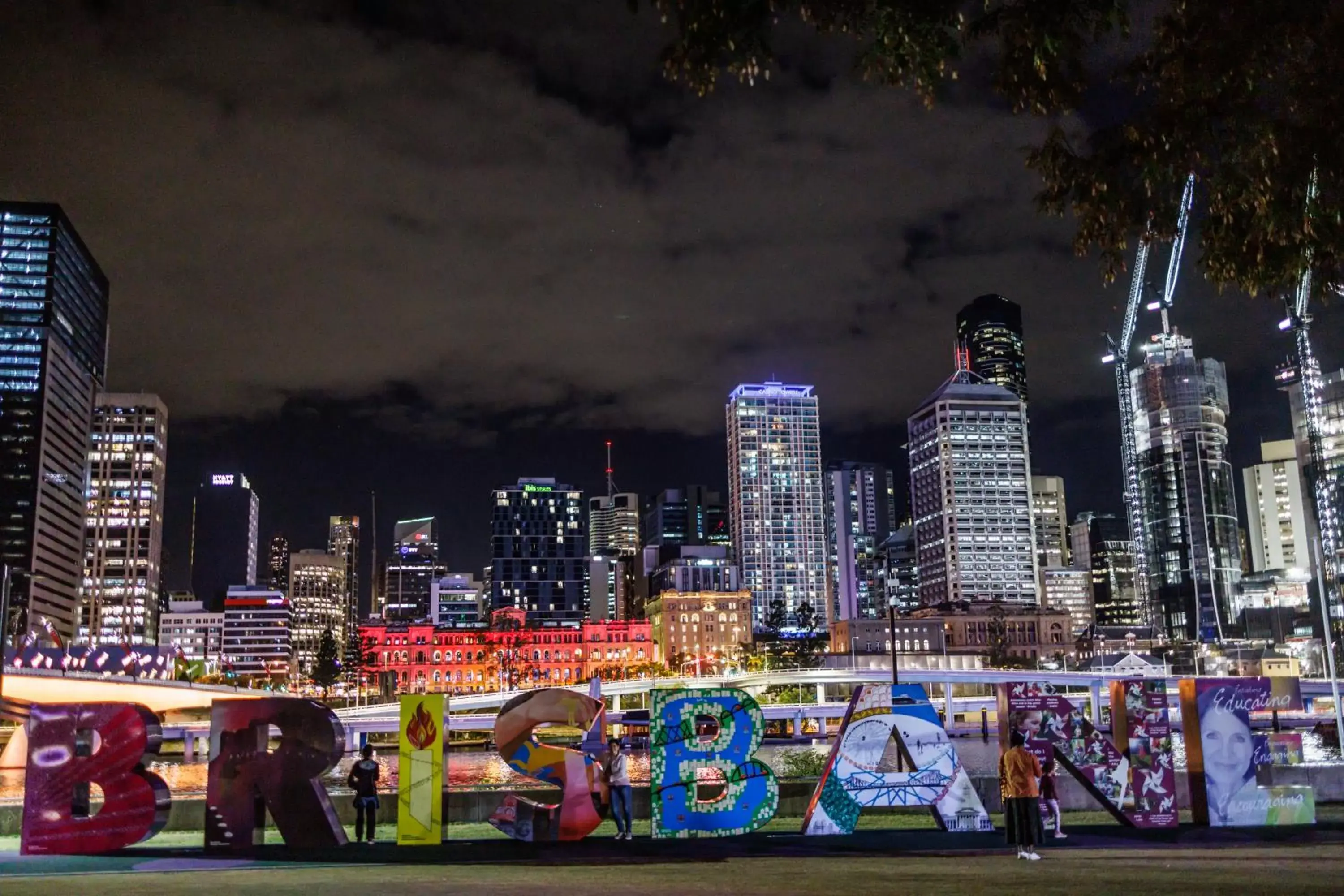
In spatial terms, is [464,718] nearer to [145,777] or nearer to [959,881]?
[145,777]

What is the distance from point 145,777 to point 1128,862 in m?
17.1

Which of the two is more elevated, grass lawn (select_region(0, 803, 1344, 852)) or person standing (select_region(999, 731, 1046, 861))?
person standing (select_region(999, 731, 1046, 861))

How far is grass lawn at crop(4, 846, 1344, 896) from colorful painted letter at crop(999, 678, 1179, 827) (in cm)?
387

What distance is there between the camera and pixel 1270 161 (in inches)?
527

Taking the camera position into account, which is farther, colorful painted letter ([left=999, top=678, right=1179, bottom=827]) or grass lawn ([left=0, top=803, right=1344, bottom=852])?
grass lawn ([left=0, top=803, right=1344, bottom=852])

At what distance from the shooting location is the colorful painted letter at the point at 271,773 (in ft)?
70.3

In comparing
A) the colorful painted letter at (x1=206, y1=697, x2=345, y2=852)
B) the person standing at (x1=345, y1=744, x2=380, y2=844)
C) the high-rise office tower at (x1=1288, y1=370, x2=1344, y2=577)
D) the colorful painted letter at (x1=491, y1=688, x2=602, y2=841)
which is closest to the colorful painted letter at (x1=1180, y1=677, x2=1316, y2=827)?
the colorful painted letter at (x1=491, y1=688, x2=602, y2=841)

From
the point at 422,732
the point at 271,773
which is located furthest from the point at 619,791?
the point at 271,773

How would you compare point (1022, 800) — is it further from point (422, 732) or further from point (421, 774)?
point (422, 732)

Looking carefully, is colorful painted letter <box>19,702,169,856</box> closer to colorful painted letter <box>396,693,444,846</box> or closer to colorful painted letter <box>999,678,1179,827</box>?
colorful painted letter <box>396,693,444,846</box>

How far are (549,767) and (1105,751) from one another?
37.3 ft

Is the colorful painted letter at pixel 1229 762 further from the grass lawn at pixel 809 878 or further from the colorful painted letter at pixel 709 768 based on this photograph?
the colorful painted letter at pixel 709 768

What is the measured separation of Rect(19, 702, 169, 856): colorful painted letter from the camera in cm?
2097

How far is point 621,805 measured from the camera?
22688 millimetres
